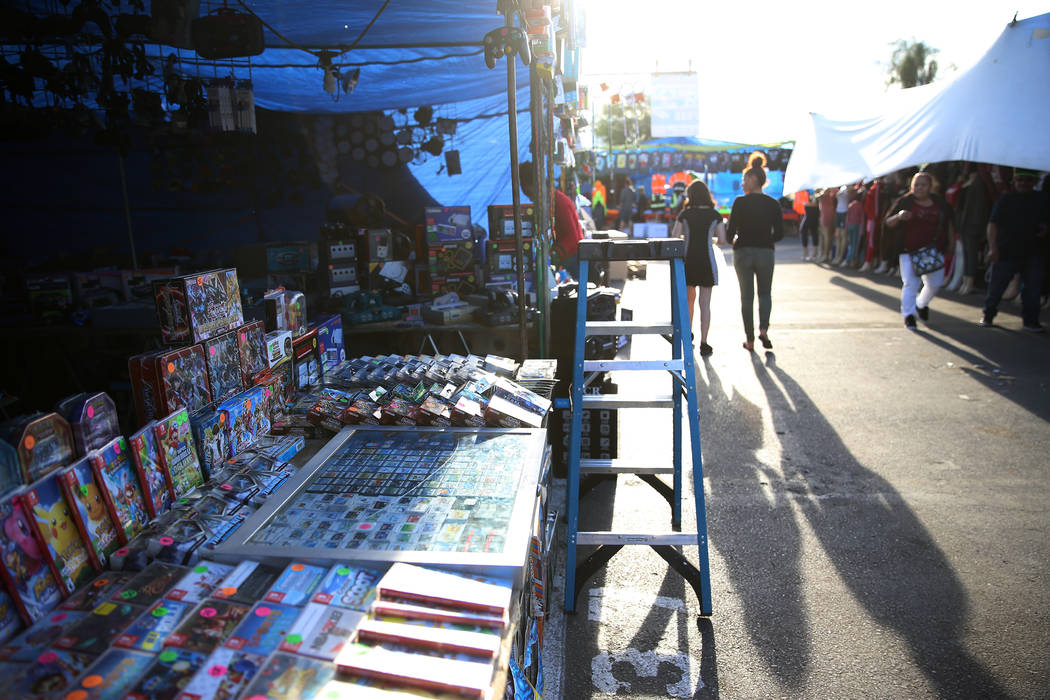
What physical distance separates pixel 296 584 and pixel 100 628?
0.47 m

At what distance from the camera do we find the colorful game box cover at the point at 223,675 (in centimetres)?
144

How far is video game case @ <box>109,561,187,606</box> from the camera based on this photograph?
1.78 metres

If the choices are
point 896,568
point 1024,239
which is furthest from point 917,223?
point 896,568

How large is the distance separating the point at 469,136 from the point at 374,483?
7987mm

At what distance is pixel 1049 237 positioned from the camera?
8.28m

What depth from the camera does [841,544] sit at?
146 inches

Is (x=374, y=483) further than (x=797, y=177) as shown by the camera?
A: No

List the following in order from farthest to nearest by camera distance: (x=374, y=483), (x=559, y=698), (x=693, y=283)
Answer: (x=693, y=283)
(x=559, y=698)
(x=374, y=483)

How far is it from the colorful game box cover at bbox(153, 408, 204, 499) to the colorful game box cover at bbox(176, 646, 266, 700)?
0.92m

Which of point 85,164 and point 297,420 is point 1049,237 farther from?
point 85,164

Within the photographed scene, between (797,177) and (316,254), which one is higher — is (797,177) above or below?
above

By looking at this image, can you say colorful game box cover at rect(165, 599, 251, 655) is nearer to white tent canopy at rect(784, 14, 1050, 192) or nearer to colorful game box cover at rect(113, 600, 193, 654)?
colorful game box cover at rect(113, 600, 193, 654)

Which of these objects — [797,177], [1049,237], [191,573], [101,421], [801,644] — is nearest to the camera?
[191,573]

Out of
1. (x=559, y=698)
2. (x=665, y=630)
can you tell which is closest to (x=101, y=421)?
(x=559, y=698)
